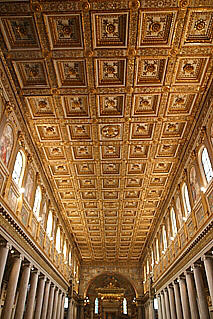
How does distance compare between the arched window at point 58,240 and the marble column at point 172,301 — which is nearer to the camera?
the marble column at point 172,301

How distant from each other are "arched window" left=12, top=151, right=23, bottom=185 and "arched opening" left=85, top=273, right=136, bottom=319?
99.7 feet

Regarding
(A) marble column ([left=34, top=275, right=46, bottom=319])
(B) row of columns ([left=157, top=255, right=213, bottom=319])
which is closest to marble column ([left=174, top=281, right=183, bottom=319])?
(B) row of columns ([left=157, top=255, right=213, bottom=319])

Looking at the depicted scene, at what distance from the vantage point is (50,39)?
39.0 feet

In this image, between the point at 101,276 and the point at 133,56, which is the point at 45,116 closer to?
the point at 133,56

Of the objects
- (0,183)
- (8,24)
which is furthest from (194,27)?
(0,183)

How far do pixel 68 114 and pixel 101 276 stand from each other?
1285 inches

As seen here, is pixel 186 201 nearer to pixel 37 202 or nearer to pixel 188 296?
pixel 188 296

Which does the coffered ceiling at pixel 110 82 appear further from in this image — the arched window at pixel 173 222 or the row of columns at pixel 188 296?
the row of columns at pixel 188 296

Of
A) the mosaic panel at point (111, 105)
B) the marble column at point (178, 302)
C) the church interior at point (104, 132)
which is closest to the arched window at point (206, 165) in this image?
the church interior at point (104, 132)

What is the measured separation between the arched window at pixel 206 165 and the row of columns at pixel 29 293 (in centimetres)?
991

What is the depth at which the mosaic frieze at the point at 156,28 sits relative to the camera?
11165 mm

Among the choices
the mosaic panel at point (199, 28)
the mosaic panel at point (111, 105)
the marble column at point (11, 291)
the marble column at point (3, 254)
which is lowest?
the marble column at point (11, 291)

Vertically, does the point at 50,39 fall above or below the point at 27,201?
above

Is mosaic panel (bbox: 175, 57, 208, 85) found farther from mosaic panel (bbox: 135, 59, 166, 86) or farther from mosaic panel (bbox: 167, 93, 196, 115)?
mosaic panel (bbox: 167, 93, 196, 115)
